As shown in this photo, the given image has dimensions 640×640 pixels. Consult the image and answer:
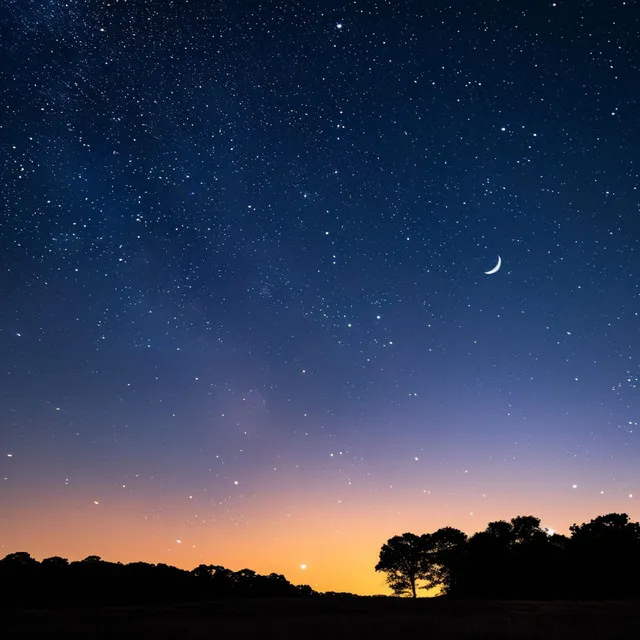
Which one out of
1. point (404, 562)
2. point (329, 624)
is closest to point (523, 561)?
point (404, 562)

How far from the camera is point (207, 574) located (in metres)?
51.8

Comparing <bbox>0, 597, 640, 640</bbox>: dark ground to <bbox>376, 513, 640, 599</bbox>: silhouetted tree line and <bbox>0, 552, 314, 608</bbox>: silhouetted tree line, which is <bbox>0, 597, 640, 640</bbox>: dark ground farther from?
<bbox>376, 513, 640, 599</bbox>: silhouetted tree line

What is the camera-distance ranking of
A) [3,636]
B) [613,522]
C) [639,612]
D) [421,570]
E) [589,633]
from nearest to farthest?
[3,636]
[589,633]
[639,612]
[613,522]
[421,570]

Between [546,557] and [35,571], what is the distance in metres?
40.5

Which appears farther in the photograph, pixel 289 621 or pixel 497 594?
pixel 497 594

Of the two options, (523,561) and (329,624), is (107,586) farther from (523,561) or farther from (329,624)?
(523,561)

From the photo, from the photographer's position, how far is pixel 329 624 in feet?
54.2

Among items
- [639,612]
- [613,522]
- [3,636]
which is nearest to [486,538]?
[613,522]

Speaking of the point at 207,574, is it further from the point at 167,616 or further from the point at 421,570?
the point at 167,616

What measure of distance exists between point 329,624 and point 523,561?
93.7ft

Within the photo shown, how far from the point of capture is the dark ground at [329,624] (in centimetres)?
1458

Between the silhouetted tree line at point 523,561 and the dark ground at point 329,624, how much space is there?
17453mm

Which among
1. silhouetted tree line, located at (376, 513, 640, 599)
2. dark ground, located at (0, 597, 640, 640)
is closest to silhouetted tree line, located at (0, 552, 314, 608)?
dark ground, located at (0, 597, 640, 640)

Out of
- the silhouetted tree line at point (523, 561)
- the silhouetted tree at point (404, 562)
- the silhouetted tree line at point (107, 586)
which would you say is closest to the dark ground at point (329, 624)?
the silhouetted tree line at point (107, 586)
